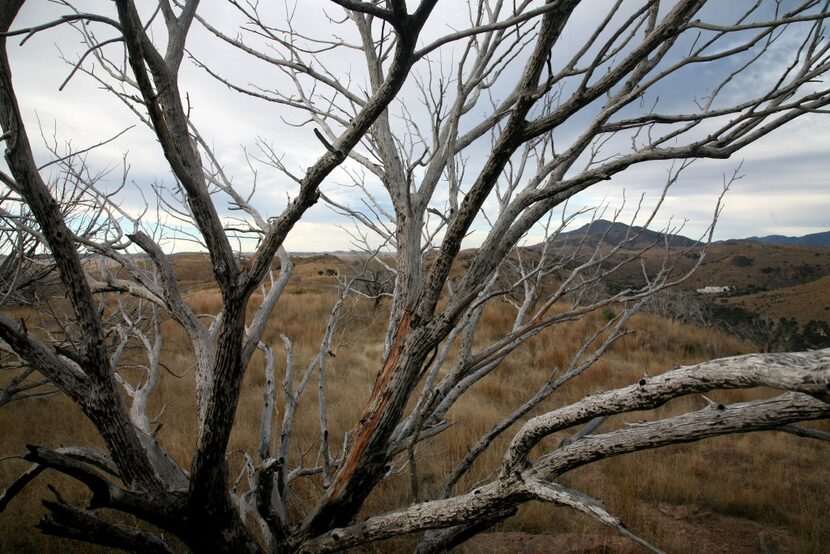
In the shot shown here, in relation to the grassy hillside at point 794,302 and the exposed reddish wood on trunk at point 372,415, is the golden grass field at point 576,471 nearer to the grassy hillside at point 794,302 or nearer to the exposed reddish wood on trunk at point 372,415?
the exposed reddish wood on trunk at point 372,415

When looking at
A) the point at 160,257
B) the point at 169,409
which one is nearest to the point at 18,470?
the point at 169,409

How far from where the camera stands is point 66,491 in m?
3.69

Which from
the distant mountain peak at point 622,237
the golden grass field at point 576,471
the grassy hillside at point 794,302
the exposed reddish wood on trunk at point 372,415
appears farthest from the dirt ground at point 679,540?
the grassy hillside at point 794,302

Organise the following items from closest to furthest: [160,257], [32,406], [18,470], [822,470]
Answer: [160,257]
[18,470]
[822,470]
[32,406]

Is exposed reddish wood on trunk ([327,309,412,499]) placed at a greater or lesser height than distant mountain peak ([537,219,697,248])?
lesser

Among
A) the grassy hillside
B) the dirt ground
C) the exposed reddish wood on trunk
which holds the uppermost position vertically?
the exposed reddish wood on trunk

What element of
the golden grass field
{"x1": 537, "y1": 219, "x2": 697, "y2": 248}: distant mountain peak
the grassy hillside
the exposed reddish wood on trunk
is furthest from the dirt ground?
the grassy hillside

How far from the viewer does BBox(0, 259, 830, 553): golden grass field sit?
136 inches

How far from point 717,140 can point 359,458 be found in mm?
1626

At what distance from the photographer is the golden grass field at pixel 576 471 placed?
346 cm

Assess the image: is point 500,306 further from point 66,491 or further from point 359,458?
point 359,458

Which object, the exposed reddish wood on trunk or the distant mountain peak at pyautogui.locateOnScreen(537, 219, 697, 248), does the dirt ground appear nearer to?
the exposed reddish wood on trunk

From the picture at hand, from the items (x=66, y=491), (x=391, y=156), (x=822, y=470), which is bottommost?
(x=822, y=470)

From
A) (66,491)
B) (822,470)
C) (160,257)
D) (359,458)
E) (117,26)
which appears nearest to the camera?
(117,26)
